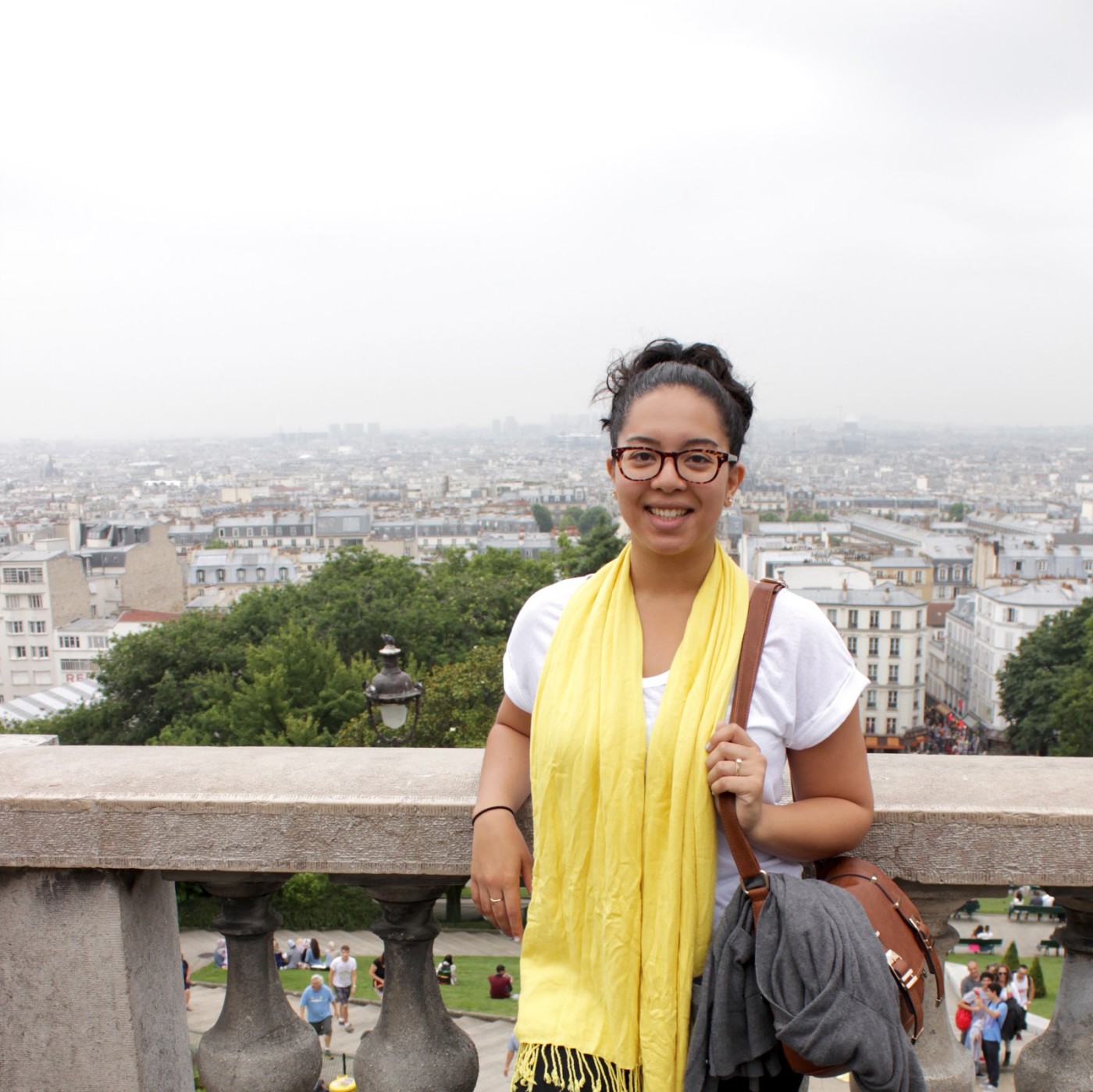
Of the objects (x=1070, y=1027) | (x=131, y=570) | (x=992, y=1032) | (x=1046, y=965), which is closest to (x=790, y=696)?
(x=1070, y=1027)

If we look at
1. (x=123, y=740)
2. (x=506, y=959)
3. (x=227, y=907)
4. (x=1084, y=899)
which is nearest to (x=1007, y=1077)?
(x=1084, y=899)

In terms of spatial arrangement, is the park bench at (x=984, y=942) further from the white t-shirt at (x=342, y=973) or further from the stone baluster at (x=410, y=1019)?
the stone baluster at (x=410, y=1019)

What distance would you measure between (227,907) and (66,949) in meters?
0.36

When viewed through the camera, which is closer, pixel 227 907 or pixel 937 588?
pixel 227 907

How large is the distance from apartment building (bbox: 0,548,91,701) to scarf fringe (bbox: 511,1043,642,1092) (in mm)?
73769

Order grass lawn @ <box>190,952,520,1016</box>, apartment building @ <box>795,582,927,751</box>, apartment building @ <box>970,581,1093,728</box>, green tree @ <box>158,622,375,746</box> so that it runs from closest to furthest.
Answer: grass lawn @ <box>190,952,520,1016</box>
green tree @ <box>158,622,375,746</box>
apartment building @ <box>795,582,927,751</box>
apartment building @ <box>970,581,1093,728</box>

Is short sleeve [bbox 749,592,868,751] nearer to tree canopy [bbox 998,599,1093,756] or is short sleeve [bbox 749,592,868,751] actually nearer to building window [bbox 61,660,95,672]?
tree canopy [bbox 998,599,1093,756]

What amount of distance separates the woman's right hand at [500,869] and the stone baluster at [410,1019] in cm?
32

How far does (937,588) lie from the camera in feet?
344

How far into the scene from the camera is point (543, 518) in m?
163

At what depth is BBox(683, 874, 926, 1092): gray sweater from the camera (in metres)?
1.87

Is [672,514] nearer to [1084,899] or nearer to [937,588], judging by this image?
[1084,899]

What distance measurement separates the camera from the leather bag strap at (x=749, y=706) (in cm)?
196

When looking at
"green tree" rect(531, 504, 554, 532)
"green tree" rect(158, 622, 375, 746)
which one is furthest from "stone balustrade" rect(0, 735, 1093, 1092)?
"green tree" rect(531, 504, 554, 532)
